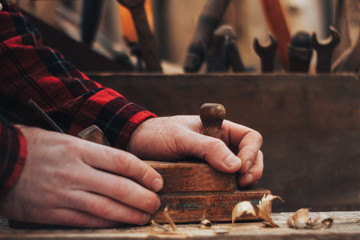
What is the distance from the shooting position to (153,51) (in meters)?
1.40

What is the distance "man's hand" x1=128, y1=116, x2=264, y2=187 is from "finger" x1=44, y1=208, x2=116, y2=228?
0.21m

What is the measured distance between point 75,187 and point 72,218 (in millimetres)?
53

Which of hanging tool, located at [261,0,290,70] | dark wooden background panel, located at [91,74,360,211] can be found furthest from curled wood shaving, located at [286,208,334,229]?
hanging tool, located at [261,0,290,70]

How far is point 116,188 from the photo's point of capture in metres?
0.61

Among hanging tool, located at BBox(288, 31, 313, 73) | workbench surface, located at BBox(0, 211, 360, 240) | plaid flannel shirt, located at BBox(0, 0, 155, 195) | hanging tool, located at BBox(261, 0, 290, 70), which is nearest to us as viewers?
workbench surface, located at BBox(0, 211, 360, 240)

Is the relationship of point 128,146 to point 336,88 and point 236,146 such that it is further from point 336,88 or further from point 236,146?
point 336,88

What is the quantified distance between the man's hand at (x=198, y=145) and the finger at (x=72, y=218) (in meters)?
0.21

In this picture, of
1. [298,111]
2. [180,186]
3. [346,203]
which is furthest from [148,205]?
[346,203]

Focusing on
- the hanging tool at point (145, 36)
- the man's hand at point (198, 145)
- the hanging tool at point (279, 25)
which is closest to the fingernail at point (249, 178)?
the man's hand at point (198, 145)

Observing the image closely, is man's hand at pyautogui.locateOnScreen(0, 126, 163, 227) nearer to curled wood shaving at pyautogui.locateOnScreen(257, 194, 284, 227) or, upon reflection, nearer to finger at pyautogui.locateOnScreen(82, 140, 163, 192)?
finger at pyautogui.locateOnScreen(82, 140, 163, 192)

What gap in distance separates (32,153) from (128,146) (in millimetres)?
257

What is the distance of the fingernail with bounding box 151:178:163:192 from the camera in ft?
2.17

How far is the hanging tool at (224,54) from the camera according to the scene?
1.31 meters

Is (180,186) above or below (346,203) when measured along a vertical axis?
above
